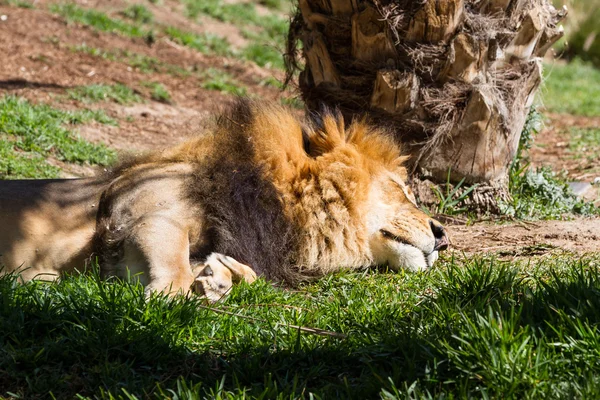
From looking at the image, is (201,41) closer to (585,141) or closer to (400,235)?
(585,141)

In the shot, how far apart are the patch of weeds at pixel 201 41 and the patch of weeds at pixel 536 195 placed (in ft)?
20.2

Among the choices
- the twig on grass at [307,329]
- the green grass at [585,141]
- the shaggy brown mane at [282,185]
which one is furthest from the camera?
the green grass at [585,141]

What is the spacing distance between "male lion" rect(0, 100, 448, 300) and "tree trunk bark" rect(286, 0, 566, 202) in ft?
2.04

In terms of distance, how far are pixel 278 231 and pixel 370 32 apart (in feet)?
5.05

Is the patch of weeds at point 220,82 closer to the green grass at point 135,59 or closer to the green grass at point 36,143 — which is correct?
A: the green grass at point 135,59

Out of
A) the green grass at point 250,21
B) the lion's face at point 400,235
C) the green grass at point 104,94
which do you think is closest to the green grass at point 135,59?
the green grass at point 104,94

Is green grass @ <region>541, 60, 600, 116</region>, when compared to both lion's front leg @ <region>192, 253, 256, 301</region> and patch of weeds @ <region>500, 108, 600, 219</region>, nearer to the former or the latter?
patch of weeds @ <region>500, 108, 600, 219</region>

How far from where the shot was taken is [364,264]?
4312mm

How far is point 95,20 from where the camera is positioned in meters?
10.4

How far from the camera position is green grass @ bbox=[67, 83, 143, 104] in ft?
25.4

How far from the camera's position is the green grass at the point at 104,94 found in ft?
25.4

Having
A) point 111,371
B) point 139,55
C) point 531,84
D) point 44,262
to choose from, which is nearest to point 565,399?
point 111,371

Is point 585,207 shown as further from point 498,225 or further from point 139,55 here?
point 139,55

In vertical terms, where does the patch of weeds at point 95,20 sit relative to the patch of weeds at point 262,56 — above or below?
below
